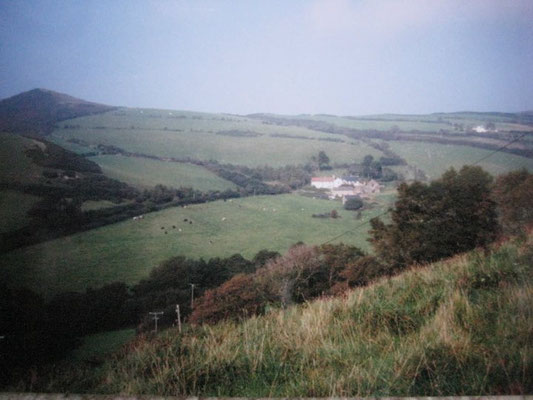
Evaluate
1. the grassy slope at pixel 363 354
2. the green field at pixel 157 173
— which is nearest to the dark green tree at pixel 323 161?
the green field at pixel 157 173

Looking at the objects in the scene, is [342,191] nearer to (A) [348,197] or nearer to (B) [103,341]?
(A) [348,197]

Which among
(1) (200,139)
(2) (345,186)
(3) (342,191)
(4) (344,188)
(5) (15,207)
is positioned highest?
(1) (200,139)

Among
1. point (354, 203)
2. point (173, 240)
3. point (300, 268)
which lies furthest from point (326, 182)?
point (173, 240)

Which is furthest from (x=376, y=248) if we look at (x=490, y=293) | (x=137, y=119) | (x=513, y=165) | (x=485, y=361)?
(x=137, y=119)

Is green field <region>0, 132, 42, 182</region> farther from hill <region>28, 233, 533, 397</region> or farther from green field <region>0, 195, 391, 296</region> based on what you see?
hill <region>28, 233, 533, 397</region>

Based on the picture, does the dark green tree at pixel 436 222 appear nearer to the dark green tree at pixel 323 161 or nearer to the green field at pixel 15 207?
the dark green tree at pixel 323 161

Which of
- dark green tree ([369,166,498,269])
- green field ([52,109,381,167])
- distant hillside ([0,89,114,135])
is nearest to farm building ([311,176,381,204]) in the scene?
green field ([52,109,381,167])
